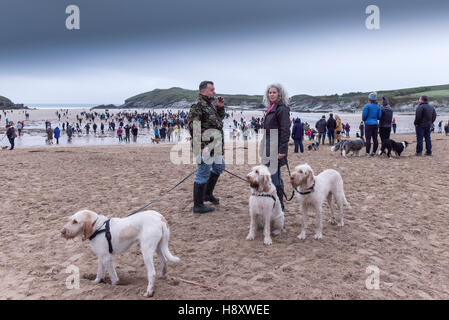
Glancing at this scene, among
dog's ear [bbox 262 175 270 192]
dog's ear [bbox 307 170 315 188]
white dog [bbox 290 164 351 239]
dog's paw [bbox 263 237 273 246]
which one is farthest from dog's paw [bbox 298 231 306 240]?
dog's ear [bbox 262 175 270 192]

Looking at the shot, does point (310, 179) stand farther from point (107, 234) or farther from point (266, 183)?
point (107, 234)

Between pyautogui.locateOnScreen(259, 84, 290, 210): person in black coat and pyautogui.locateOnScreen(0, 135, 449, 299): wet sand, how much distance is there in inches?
52.7

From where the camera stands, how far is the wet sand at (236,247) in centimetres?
377

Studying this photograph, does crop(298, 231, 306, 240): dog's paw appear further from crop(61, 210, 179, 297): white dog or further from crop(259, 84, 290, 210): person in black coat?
crop(61, 210, 179, 297): white dog

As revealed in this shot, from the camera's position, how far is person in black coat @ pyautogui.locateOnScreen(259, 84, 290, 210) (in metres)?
5.28

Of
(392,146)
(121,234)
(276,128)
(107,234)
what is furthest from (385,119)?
(107,234)

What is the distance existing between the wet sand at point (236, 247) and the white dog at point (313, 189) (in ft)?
1.45

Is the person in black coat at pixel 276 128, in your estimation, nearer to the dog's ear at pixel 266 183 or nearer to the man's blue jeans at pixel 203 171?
the dog's ear at pixel 266 183

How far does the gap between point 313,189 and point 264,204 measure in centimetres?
86

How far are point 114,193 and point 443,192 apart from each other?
9151mm

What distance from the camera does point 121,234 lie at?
147 inches

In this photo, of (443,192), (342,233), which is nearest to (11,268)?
(342,233)
